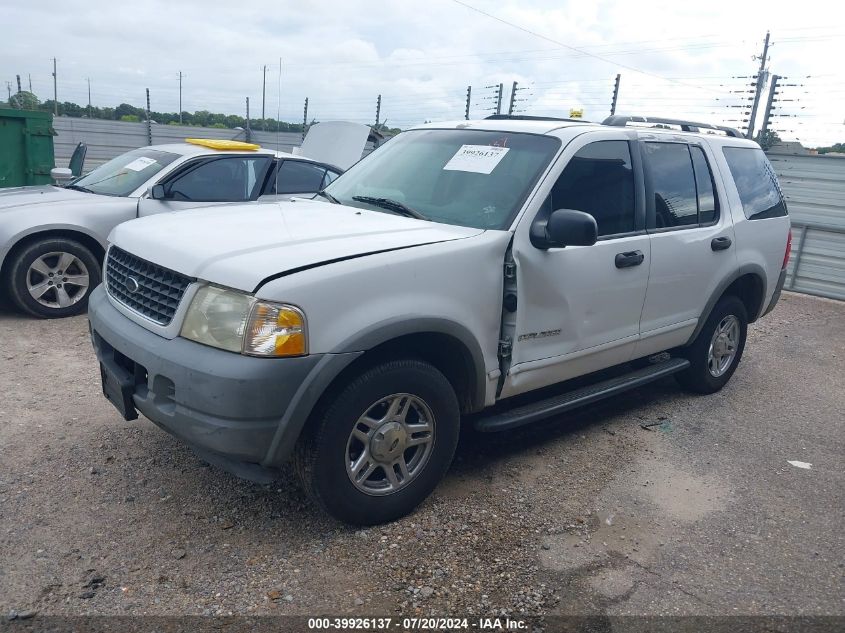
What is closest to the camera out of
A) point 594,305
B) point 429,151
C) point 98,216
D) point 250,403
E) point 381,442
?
point 250,403

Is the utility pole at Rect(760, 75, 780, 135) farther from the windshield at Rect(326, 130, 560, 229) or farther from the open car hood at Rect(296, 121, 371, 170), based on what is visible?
the windshield at Rect(326, 130, 560, 229)

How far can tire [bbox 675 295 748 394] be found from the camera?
533 centimetres

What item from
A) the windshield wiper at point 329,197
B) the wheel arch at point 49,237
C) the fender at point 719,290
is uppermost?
the windshield wiper at point 329,197

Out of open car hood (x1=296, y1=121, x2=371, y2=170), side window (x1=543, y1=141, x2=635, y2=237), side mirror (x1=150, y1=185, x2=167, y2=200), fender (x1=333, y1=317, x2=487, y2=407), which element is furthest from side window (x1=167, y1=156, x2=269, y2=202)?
fender (x1=333, y1=317, x2=487, y2=407)

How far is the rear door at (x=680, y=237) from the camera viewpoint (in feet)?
14.9

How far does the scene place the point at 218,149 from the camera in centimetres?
735

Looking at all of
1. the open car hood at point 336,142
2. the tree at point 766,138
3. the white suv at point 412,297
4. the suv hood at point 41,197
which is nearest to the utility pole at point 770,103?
the tree at point 766,138

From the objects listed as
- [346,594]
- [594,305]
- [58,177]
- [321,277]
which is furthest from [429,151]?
[58,177]

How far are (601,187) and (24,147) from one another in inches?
332

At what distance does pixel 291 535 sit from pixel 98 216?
14.6 ft

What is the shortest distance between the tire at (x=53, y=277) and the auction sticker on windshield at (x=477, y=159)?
3.90 m

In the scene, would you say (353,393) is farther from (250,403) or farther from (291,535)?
(291,535)

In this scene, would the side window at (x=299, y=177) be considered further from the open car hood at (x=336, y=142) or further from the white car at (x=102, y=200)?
the open car hood at (x=336, y=142)

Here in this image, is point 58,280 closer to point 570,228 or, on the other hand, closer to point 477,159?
point 477,159
